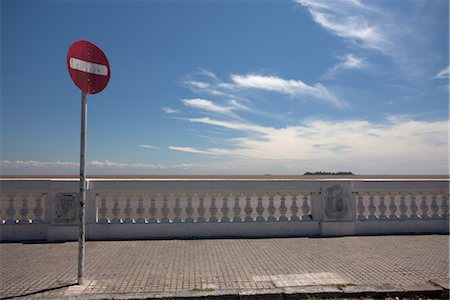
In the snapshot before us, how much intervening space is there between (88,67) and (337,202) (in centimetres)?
625

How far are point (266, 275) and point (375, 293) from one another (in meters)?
1.54

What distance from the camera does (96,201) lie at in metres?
7.32

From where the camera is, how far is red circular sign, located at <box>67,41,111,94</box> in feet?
15.1

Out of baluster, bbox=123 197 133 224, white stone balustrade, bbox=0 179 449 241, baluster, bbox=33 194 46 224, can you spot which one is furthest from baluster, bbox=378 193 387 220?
baluster, bbox=33 194 46 224

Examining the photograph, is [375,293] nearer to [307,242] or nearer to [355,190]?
[307,242]

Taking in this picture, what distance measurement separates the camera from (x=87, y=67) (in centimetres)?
479

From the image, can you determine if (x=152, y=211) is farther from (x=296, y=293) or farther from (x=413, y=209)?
(x=413, y=209)

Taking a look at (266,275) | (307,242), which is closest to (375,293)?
(266,275)

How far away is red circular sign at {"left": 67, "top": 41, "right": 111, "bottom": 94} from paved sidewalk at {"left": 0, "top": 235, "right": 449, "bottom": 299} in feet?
9.49

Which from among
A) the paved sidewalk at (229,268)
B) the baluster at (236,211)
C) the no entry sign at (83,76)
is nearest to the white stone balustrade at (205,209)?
the baluster at (236,211)

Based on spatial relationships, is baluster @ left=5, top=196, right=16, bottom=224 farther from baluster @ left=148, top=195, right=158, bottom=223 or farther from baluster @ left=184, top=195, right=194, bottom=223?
baluster @ left=184, top=195, right=194, bottom=223

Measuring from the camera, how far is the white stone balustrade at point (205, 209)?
7078 millimetres

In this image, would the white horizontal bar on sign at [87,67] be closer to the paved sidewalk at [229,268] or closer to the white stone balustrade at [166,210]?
the paved sidewalk at [229,268]

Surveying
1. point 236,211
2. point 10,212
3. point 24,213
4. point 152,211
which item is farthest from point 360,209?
point 10,212
